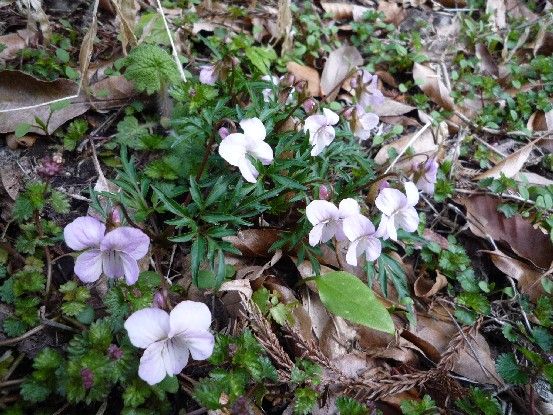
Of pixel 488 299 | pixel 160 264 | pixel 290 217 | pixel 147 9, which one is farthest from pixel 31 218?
pixel 488 299

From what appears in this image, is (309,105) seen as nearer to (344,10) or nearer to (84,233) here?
(84,233)

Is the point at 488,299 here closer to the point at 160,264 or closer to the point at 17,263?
the point at 160,264

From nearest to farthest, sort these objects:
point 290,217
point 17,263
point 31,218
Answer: point 17,263 → point 31,218 → point 290,217

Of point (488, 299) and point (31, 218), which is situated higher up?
point (31, 218)

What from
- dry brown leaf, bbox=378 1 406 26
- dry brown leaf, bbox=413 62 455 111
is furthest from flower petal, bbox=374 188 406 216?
dry brown leaf, bbox=378 1 406 26

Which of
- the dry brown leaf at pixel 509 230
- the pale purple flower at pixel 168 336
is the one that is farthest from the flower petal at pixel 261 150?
the dry brown leaf at pixel 509 230

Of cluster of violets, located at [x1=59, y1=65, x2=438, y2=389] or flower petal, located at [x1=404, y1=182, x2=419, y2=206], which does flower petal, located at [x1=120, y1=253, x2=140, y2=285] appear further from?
flower petal, located at [x1=404, y1=182, x2=419, y2=206]

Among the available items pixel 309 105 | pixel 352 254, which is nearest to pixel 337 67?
pixel 309 105

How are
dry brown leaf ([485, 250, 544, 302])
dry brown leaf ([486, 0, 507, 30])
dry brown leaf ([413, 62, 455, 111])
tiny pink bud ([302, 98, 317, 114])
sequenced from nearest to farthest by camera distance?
1. tiny pink bud ([302, 98, 317, 114])
2. dry brown leaf ([485, 250, 544, 302])
3. dry brown leaf ([413, 62, 455, 111])
4. dry brown leaf ([486, 0, 507, 30])
